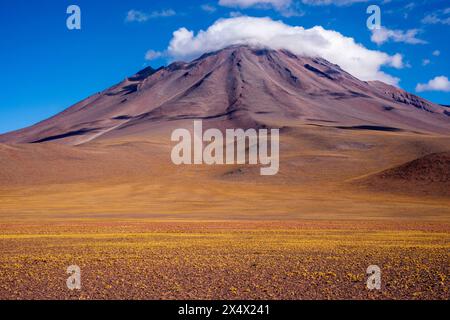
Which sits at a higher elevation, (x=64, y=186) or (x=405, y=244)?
(x=64, y=186)

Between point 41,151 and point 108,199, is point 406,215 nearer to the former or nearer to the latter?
point 108,199

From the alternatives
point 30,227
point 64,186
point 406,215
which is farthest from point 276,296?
point 64,186

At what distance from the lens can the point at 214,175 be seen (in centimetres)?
10081

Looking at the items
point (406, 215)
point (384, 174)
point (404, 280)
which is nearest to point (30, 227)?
point (404, 280)

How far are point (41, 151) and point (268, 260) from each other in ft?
→ 336

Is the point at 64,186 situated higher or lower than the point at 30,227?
higher
